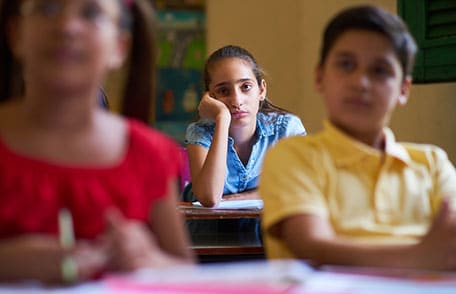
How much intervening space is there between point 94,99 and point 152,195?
0.16m

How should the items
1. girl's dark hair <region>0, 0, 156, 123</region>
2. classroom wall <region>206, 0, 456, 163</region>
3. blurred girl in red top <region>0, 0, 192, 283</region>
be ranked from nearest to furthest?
blurred girl in red top <region>0, 0, 192, 283</region>, girl's dark hair <region>0, 0, 156, 123</region>, classroom wall <region>206, 0, 456, 163</region>

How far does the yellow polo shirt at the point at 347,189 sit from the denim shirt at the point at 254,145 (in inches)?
59.3

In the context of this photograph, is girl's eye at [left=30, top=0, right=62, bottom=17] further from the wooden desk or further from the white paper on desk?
the white paper on desk

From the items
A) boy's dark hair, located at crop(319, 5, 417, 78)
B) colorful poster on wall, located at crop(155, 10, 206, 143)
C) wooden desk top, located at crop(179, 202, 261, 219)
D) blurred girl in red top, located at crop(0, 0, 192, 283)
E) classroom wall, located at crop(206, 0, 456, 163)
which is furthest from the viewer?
colorful poster on wall, located at crop(155, 10, 206, 143)

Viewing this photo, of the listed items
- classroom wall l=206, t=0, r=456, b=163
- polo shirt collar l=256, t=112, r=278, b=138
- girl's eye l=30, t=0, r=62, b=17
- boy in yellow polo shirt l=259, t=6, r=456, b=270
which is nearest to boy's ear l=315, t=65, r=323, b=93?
boy in yellow polo shirt l=259, t=6, r=456, b=270

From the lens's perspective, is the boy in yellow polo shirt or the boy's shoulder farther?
the boy's shoulder

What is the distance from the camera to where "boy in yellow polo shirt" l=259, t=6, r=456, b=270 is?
1.32m

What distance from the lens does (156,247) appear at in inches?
46.3

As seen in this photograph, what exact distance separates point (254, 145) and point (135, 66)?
A: 1.69 metres

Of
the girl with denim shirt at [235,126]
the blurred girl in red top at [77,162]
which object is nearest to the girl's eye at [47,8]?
the blurred girl in red top at [77,162]

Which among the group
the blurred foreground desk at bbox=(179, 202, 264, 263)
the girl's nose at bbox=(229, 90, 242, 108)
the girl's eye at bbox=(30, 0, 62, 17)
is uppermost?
the girl's eye at bbox=(30, 0, 62, 17)

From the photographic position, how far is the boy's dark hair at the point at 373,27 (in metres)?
1.41

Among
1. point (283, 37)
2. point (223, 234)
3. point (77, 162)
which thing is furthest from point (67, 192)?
point (283, 37)

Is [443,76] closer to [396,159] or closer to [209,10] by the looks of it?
[396,159]
